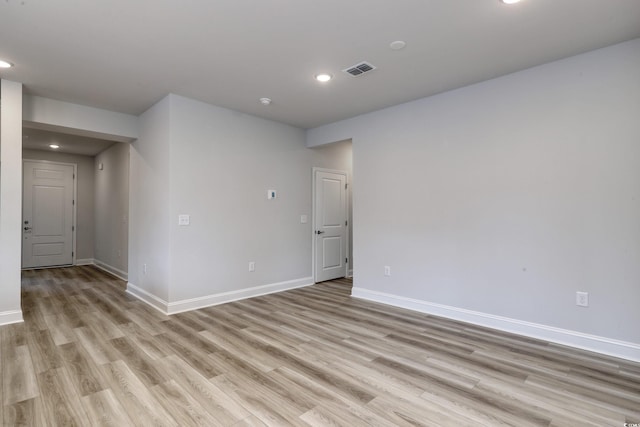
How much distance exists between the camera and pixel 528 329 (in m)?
3.22

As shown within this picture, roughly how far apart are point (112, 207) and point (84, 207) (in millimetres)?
1777

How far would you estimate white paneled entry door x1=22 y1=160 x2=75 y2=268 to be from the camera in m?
7.11

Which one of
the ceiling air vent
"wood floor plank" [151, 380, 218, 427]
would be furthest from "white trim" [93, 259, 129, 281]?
the ceiling air vent

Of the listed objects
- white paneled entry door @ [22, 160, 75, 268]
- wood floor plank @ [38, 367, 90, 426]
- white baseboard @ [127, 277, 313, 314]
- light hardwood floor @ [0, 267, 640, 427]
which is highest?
white paneled entry door @ [22, 160, 75, 268]

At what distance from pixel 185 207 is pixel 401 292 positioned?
306cm

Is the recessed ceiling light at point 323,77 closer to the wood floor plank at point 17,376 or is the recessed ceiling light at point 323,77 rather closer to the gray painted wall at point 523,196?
the gray painted wall at point 523,196

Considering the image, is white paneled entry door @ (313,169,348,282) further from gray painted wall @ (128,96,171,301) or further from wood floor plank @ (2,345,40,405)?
wood floor plank @ (2,345,40,405)

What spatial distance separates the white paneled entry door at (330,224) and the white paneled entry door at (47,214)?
621cm

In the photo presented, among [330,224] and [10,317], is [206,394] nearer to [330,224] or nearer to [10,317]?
[10,317]

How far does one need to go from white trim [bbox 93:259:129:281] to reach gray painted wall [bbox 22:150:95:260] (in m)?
0.40

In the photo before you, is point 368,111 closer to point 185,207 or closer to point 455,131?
point 455,131

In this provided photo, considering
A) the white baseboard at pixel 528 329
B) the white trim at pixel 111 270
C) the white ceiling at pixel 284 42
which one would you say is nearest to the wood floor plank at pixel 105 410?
the white ceiling at pixel 284 42

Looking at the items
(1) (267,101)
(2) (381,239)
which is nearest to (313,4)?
(1) (267,101)

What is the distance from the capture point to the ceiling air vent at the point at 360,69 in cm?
320
